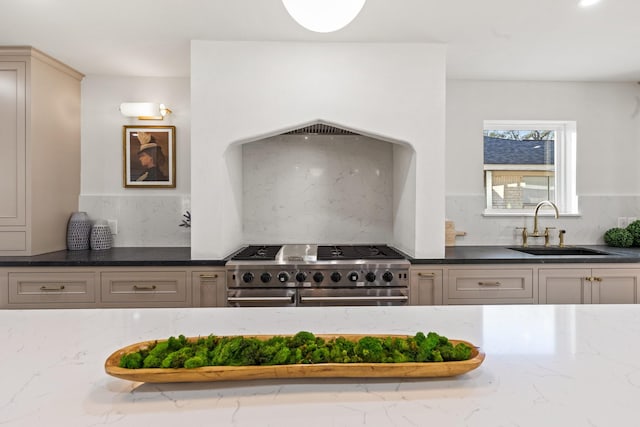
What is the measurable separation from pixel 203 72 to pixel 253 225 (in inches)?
51.7

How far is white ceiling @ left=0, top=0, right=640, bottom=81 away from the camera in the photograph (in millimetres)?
2279

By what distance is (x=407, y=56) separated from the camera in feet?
9.15

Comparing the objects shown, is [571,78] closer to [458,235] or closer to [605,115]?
[605,115]

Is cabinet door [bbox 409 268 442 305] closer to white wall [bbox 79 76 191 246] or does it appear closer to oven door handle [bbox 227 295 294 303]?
oven door handle [bbox 227 295 294 303]

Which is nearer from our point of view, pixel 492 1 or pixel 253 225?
pixel 492 1

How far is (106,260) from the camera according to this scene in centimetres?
271

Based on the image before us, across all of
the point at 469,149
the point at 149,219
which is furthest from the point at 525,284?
the point at 149,219

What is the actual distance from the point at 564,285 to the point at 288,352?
2.57 metres

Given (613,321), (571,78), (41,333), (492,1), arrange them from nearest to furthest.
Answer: (41,333) → (613,321) → (492,1) → (571,78)

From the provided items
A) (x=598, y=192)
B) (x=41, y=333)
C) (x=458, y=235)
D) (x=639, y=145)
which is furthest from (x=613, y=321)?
(x=639, y=145)

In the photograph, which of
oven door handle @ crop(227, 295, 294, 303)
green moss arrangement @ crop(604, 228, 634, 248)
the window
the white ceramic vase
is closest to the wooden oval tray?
oven door handle @ crop(227, 295, 294, 303)

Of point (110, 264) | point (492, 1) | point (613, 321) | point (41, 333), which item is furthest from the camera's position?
point (110, 264)

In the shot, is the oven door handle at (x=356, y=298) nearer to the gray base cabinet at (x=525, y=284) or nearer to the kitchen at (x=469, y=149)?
the gray base cabinet at (x=525, y=284)

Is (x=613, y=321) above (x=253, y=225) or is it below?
below
